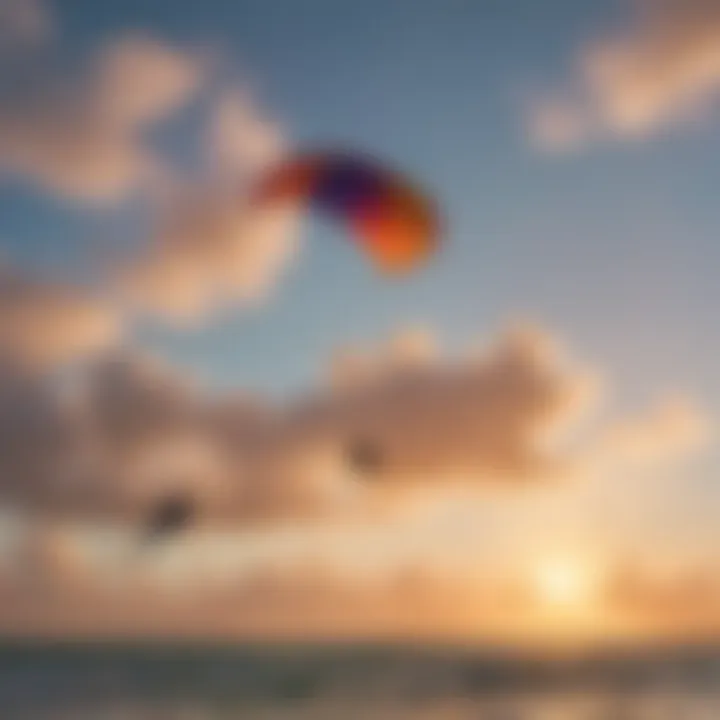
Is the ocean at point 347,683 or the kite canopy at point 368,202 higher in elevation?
the kite canopy at point 368,202

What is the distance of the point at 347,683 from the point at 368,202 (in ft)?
19.3

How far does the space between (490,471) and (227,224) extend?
56.1 inches

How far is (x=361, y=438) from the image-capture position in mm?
4047

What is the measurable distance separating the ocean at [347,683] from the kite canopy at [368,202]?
3471mm

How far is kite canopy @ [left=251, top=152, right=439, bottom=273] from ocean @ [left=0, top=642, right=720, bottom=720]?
3.47 m

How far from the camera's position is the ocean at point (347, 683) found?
264 inches

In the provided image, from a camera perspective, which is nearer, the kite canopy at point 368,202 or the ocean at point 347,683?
the kite canopy at point 368,202

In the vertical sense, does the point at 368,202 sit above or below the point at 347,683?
above

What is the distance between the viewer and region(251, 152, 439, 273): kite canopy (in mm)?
3676

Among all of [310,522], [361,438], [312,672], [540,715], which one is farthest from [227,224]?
[312,672]

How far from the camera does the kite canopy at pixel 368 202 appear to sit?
12.1 feet

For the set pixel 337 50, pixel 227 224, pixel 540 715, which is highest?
pixel 337 50

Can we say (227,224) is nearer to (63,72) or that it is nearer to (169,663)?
(63,72)

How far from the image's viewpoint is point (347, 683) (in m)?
8.67
